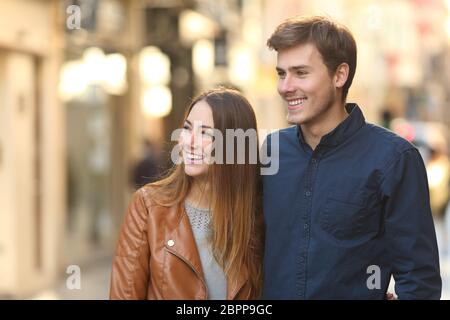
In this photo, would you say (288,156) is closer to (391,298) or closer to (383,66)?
(391,298)

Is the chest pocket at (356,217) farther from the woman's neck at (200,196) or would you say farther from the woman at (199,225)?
the woman's neck at (200,196)

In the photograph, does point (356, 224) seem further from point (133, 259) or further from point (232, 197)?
point (133, 259)

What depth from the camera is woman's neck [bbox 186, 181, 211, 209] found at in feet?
11.3

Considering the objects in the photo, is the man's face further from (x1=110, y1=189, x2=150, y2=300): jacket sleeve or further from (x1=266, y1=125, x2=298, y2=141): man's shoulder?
(x1=110, y1=189, x2=150, y2=300): jacket sleeve

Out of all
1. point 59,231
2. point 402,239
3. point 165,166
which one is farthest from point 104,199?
point 402,239

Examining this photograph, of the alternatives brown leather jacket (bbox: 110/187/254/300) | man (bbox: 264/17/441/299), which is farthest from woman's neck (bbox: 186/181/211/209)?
man (bbox: 264/17/441/299)

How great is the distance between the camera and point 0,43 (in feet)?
35.2

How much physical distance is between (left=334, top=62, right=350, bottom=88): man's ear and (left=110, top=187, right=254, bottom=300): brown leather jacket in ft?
2.39

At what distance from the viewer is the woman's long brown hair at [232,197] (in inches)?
132

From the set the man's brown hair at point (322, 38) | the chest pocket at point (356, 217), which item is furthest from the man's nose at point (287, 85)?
the chest pocket at point (356, 217)

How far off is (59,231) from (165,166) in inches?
371

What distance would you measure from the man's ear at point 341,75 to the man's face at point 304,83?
2cm

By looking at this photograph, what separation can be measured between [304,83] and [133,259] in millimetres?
837

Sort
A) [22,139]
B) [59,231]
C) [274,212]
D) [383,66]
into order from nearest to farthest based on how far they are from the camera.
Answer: [274,212], [22,139], [59,231], [383,66]
